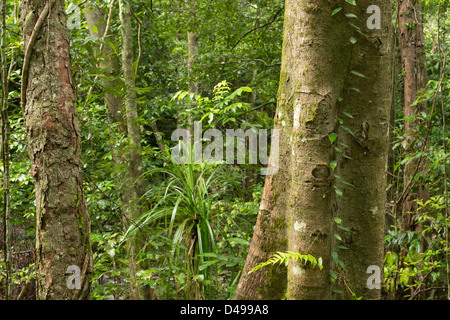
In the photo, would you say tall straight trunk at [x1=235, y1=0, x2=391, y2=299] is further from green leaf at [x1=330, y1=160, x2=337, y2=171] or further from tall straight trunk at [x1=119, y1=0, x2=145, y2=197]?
tall straight trunk at [x1=119, y1=0, x2=145, y2=197]

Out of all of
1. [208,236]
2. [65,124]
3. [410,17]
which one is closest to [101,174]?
[208,236]

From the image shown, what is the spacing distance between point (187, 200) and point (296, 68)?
1064 millimetres

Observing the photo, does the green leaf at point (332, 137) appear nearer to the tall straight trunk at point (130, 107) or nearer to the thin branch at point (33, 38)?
the thin branch at point (33, 38)

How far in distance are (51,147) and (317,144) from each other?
1107 millimetres

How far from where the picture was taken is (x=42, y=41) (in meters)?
1.49

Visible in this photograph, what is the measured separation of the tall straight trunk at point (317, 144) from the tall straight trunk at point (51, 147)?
879mm

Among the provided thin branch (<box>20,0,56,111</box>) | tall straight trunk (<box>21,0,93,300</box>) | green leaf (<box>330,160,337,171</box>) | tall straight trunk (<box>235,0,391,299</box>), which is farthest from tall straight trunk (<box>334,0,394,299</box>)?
thin branch (<box>20,0,56,111</box>)

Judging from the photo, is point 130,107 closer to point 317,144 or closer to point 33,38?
point 33,38

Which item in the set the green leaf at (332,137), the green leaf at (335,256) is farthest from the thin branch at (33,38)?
the green leaf at (335,256)

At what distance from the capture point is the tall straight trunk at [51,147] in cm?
147

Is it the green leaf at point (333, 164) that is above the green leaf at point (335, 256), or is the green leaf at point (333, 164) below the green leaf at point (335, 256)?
above

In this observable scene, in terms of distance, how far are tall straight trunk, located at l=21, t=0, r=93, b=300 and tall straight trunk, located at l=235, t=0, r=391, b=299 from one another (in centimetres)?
88

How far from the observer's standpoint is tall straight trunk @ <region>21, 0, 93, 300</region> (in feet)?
4.81
